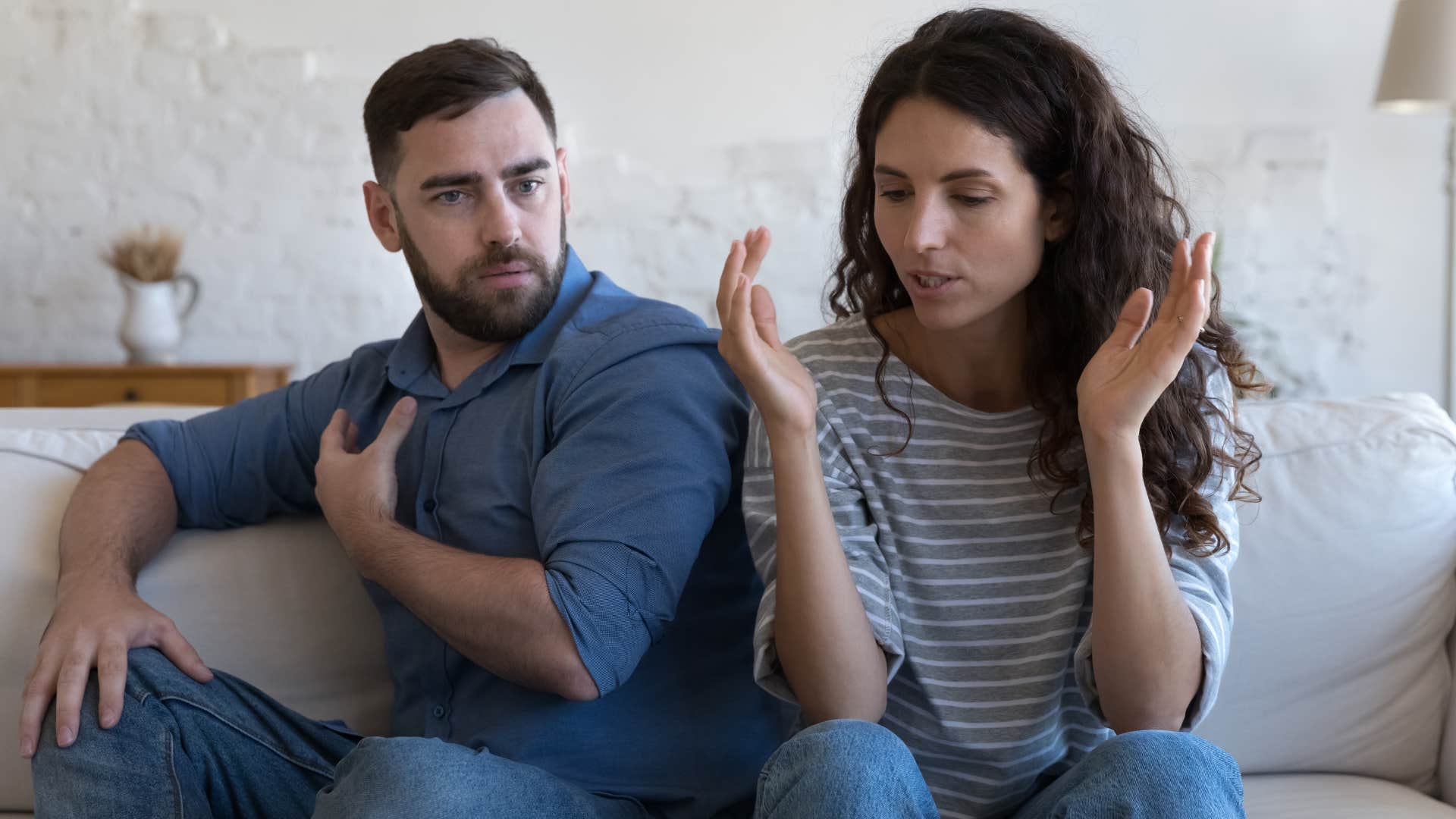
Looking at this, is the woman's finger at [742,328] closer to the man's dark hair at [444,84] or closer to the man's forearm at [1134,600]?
the man's forearm at [1134,600]

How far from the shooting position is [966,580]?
50.7 inches

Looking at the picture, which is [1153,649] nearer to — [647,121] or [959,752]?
[959,752]

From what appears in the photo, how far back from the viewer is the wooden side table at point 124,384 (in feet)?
12.2

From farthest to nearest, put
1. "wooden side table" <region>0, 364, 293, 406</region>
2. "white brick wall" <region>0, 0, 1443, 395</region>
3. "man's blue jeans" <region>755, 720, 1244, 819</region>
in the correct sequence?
"white brick wall" <region>0, 0, 1443, 395</region> < "wooden side table" <region>0, 364, 293, 406</region> < "man's blue jeans" <region>755, 720, 1244, 819</region>

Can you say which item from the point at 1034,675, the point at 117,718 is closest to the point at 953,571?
the point at 1034,675

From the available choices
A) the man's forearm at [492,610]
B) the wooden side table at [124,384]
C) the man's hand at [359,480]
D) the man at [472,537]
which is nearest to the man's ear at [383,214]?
the man at [472,537]

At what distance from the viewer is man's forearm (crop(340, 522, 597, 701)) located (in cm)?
121

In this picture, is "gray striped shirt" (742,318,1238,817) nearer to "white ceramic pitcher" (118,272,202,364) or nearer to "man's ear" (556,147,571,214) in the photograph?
"man's ear" (556,147,571,214)

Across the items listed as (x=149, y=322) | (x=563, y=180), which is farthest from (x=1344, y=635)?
(x=149, y=322)

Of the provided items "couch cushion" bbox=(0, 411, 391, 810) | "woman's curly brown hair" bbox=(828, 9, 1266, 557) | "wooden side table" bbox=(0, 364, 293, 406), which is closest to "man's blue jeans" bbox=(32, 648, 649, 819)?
"couch cushion" bbox=(0, 411, 391, 810)

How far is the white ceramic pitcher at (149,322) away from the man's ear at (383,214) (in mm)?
2510

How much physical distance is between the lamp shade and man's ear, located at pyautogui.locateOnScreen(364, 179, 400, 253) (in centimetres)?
306

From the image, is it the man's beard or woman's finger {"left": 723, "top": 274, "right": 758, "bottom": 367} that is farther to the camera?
the man's beard

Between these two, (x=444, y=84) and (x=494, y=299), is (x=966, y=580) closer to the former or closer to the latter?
(x=494, y=299)
